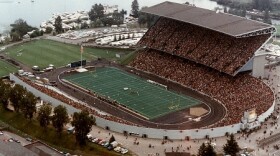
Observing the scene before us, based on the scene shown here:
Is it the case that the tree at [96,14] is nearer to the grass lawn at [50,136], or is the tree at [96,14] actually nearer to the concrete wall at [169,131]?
the grass lawn at [50,136]

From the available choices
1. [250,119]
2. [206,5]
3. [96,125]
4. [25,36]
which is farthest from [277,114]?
[206,5]

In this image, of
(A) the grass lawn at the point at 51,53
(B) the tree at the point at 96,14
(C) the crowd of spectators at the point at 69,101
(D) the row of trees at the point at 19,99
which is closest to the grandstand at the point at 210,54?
(A) the grass lawn at the point at 51,53

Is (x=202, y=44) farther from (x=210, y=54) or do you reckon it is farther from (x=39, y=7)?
(x=39, y=7)

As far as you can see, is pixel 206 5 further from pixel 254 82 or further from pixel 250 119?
pixel 250 119

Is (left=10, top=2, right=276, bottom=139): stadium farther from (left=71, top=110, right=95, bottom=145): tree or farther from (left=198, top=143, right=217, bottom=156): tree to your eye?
(left=198, top=143, right=217, bottom=156): tree

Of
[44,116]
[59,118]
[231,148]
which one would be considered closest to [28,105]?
[44,116]

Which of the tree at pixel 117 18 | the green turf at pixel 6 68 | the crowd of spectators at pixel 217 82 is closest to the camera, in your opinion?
the crowd of spectators at pixel 217 82

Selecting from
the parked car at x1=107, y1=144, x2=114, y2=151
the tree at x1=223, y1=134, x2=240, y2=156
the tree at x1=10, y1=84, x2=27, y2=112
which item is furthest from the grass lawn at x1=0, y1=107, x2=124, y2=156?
the tree at x1=223, y1=134, x2=240, y2=156
